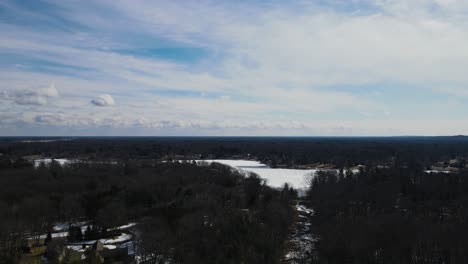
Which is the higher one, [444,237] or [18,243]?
[444,237]

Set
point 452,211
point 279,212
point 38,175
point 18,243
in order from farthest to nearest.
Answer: point 38,175 → point 452,211 → point 279,212 → point 18,243

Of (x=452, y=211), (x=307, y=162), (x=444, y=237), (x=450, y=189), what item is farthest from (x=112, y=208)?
(x=307, y=162)

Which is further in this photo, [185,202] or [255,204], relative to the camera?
[255,204]

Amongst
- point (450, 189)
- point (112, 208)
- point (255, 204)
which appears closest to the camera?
point (112, 208)

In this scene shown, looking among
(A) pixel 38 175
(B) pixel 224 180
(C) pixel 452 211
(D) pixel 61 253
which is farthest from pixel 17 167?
(C) pixel 452 211

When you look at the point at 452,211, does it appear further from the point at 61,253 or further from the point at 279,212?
the point at 61,253

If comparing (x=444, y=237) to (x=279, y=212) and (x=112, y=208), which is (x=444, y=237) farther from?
(x=112, y=208)
